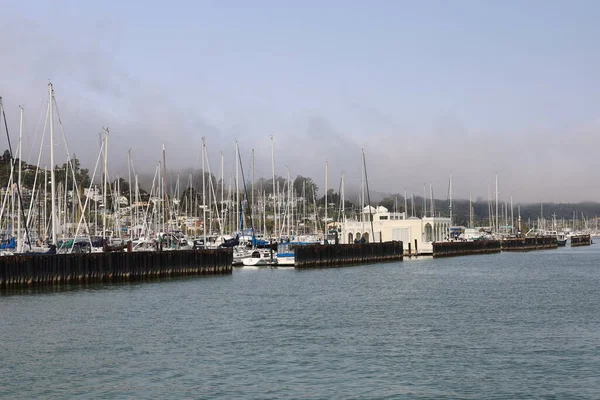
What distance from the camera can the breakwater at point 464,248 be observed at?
122562 mm

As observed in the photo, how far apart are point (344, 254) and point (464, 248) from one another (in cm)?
4346

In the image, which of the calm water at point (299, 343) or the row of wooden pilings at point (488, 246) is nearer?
the calm water at point (299, 343)

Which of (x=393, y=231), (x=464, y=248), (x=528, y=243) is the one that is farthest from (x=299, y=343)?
(x=528, y=243)

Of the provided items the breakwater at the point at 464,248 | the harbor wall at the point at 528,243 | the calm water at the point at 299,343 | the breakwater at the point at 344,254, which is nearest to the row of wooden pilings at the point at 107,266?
the calm water at the point at 299,343

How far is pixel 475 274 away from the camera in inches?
3206

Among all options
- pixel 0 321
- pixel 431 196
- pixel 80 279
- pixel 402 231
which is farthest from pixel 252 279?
pixel 431 196

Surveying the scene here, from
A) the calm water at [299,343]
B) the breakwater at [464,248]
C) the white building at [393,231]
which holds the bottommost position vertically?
the calm water at [299,343]

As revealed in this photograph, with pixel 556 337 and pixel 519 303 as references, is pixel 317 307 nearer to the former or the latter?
pixel 519 303

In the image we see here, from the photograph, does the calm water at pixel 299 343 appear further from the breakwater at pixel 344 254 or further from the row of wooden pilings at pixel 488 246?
the row of wooden pilings at pixel 488 246

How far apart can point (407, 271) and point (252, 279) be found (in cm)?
2236

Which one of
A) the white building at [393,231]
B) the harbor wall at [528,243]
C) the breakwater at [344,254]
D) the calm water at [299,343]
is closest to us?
the calm water at [299,343]

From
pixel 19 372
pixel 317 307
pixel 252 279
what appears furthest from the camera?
pixel 252 279

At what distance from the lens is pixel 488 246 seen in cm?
14812

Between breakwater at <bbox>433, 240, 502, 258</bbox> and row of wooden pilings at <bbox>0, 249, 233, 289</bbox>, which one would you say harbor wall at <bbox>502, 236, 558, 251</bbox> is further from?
row of wooden pilings at <bbox>0, 249, 233, 289</bbox>
